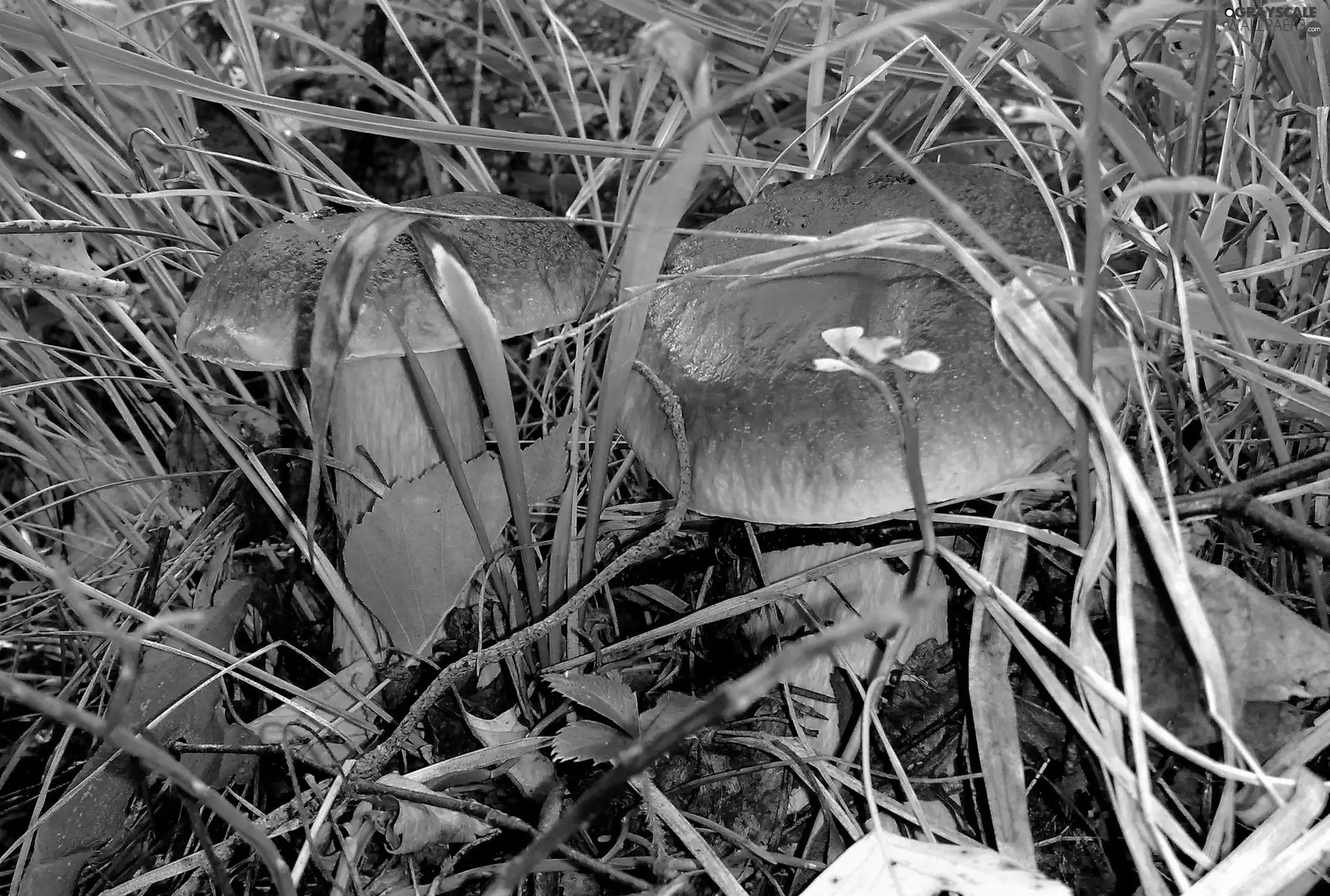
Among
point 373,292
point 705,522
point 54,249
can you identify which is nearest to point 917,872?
point 705,522

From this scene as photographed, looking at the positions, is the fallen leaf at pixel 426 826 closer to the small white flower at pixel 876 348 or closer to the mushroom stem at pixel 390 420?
the mushroom stem at pixel 390 420

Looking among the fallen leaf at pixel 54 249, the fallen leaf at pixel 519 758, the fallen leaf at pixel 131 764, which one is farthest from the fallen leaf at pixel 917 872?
the fallen leaf at pixel 54 249

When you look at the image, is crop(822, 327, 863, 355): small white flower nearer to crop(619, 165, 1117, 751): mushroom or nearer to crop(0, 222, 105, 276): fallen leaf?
crop(619, 165, 1117, 751): mushroom

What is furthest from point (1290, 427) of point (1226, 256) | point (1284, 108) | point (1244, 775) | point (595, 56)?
point (595, 56)

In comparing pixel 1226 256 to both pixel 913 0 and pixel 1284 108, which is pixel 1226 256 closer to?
pixel 1284 108

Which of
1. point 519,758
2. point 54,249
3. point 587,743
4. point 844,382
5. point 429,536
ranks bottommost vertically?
point 519,758

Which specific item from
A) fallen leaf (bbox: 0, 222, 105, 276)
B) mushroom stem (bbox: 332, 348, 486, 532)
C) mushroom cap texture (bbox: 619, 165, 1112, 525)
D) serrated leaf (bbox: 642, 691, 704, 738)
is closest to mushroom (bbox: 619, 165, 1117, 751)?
mushroom cap texture (bbox: 619, 165, 1112, 525)

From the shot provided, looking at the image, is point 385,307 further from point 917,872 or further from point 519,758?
point 917,872
